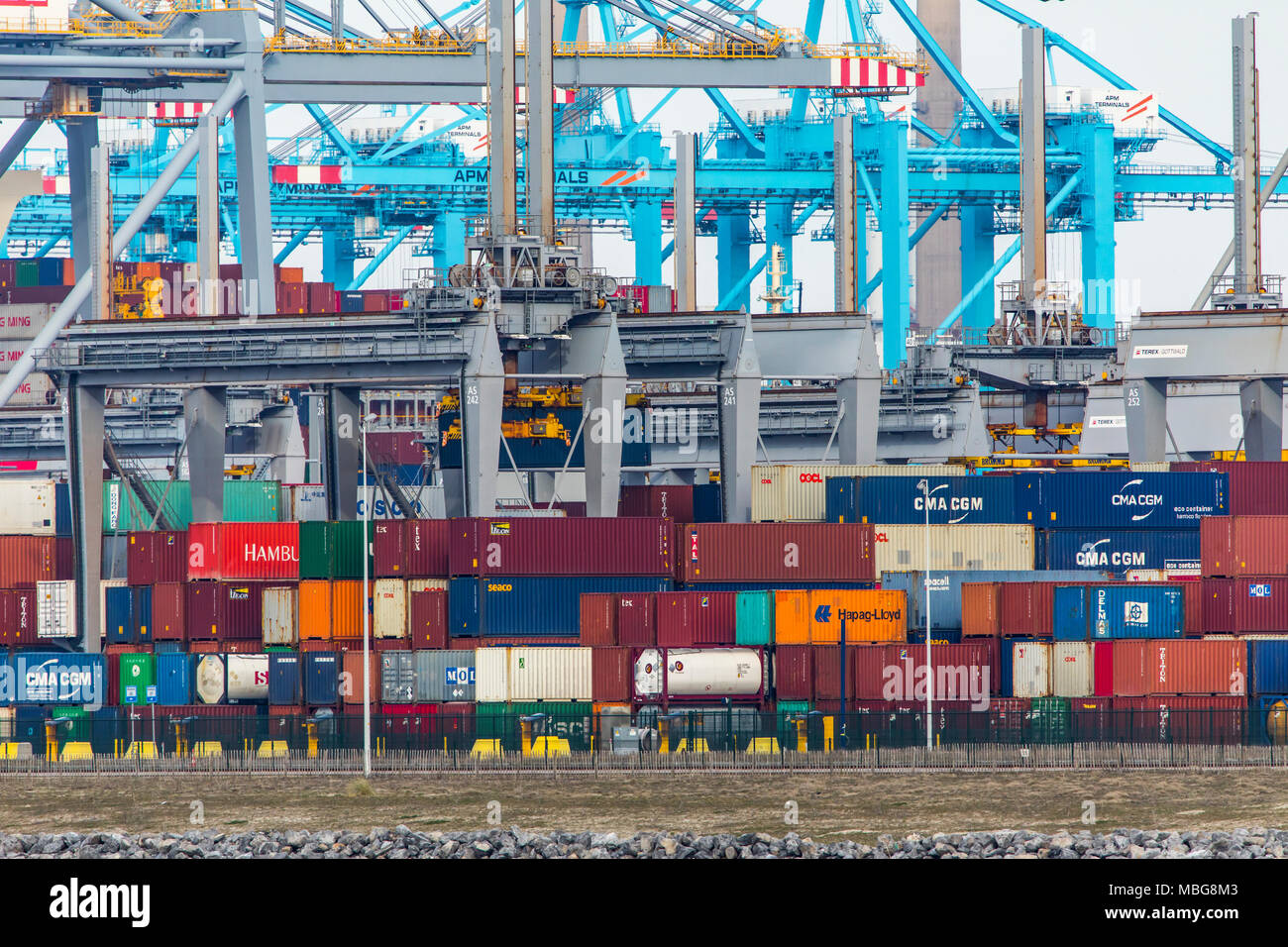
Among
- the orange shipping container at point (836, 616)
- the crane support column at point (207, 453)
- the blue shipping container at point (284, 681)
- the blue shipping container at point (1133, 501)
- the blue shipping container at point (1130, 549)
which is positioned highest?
the crane support column at point (207, 453)

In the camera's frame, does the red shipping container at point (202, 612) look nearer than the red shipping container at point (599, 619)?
No

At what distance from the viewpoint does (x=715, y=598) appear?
145 feet

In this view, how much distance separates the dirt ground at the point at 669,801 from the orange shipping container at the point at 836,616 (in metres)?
5.07

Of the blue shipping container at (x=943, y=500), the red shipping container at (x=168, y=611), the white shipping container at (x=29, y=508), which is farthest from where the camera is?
the white shipping container at (x=29, y=508)

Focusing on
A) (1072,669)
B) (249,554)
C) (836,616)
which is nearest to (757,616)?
(836,616)

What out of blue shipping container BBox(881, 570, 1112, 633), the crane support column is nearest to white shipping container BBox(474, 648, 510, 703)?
blue shipping container BBox(881, 570, 1112, 633)

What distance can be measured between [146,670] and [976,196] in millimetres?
60038

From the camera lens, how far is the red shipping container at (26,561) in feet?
171

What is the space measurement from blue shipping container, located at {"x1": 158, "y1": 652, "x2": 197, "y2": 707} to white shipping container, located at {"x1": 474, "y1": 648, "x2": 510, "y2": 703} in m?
7.11

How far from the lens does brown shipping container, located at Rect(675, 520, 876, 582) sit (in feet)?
150

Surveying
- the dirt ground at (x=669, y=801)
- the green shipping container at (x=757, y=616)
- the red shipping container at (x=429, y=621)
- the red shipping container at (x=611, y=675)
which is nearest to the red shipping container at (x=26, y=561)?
the dirt ground at (x=669, y=801)

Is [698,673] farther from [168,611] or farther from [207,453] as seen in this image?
[207,453]

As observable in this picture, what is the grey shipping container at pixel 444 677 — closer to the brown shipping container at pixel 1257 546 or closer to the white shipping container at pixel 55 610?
the white shipping container at pixel 55 610

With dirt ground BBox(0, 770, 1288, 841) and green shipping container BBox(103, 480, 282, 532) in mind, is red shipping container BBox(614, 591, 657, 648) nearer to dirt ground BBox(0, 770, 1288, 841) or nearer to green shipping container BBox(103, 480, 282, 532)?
dirt ground BBox(0, 770, 1288, 841)
